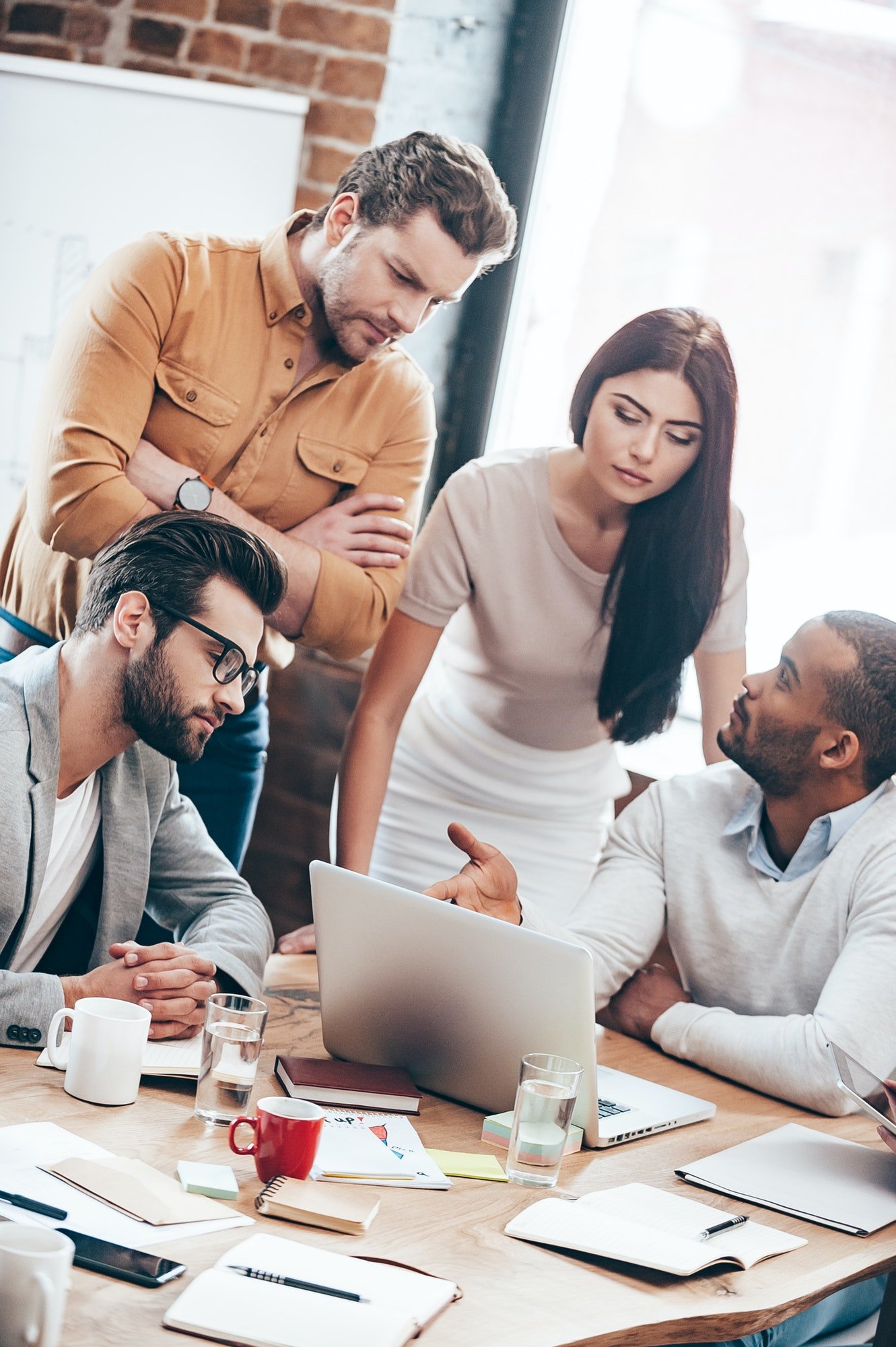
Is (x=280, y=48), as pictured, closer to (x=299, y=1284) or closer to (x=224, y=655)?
(x=224, y=655)

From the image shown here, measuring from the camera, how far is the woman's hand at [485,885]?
5.68 feet

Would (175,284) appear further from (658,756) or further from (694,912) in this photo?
(658,756)

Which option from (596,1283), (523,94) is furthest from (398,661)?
(523,94)

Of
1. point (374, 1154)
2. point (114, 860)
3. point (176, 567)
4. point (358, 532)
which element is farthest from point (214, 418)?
point (374, 1154)

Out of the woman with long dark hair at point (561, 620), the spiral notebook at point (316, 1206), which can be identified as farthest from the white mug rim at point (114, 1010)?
the woman with long dark hair at point (561, 620)

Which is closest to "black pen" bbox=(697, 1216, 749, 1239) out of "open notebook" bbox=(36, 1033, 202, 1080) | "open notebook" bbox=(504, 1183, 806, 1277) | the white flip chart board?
"open notebook" bbox=(504, 1183, 806, 1277)

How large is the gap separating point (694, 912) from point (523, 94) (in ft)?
6.96

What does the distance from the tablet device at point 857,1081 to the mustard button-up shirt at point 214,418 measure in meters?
0.99

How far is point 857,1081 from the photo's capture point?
1.62 metres

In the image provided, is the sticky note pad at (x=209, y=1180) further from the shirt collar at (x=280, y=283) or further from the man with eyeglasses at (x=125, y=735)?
the shirt collar at (x=280, y=283)

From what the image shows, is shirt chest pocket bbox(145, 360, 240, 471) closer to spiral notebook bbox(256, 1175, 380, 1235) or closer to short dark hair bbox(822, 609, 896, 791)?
short dark hair bbox(822, 609, 896, 791)

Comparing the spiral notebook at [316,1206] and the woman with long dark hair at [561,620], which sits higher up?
the woman with long dark hair at [561,620]

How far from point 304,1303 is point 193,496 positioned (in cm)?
126

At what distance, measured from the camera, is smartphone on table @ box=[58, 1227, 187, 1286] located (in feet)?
3.41
